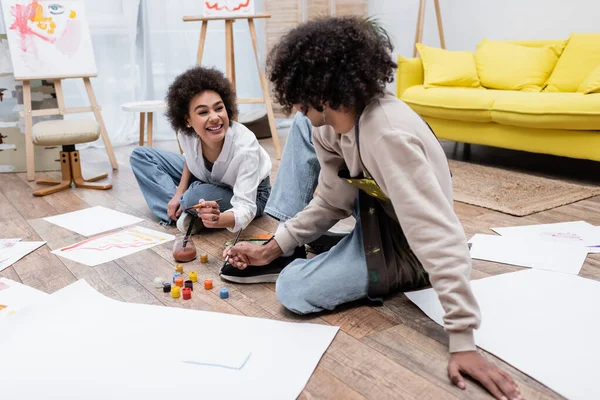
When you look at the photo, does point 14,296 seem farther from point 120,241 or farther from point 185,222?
point 185,222

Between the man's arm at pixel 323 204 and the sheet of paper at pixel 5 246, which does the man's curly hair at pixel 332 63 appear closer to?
the man's arm at pixel 323 204

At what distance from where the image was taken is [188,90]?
6.53ft

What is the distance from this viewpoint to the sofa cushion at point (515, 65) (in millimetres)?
3260

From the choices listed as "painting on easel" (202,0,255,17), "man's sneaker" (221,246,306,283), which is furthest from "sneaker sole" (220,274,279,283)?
"painting on easel" (202,0,255,17)

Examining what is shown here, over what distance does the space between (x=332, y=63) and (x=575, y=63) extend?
8.16ft

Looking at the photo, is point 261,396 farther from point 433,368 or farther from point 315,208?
point 315,208

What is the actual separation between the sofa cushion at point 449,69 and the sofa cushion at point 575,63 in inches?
19.0

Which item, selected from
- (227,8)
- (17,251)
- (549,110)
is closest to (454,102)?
(549,110)

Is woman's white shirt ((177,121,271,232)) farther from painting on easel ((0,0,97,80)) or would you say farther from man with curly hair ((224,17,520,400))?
painting on easel ((0,0,97,80))

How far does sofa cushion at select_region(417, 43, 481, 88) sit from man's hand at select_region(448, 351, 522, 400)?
268 centimetres

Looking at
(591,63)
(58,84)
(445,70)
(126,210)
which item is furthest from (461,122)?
(58,84)

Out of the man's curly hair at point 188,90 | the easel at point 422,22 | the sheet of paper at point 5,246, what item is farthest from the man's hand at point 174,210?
the easel at point 422,22

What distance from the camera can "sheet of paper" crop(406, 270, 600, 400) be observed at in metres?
1.08

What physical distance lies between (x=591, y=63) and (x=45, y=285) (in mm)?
2863
